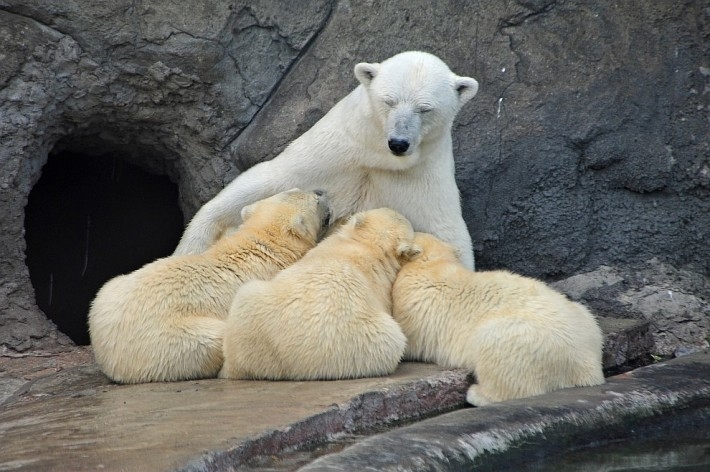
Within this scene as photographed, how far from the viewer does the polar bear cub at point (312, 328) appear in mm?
4762

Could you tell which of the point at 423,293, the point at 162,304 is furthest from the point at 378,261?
the point at 162,304

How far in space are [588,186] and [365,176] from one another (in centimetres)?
159

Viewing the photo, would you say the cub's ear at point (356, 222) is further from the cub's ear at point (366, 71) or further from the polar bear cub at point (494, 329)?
the cub's ear at point (366, 71)

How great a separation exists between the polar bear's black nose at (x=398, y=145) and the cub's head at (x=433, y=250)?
1.45 feet

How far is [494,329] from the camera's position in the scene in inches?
187

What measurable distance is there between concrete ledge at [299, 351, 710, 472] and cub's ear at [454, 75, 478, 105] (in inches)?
71.8

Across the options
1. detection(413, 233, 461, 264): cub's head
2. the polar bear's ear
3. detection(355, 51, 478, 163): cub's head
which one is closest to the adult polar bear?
detection(355, 51, 478, 163): cub's head

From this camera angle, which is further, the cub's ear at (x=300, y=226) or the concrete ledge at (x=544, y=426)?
the cub's ear at (x=300, y=226)

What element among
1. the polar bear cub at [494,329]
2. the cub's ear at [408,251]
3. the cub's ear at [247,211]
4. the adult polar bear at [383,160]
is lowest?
the polar bear cub at [494,329]

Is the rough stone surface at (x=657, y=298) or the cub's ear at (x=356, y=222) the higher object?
the cub's ear at (x=356, y=222)

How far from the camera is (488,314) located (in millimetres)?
4883

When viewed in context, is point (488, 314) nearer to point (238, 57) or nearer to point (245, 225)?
point (245, 225)

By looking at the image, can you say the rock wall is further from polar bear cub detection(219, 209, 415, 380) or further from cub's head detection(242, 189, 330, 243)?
polar bear cub detection(219, 209, 415, 380)

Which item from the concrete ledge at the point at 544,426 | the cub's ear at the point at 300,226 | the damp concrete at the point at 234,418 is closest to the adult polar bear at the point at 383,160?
the cub's ear at the point at 300,226
